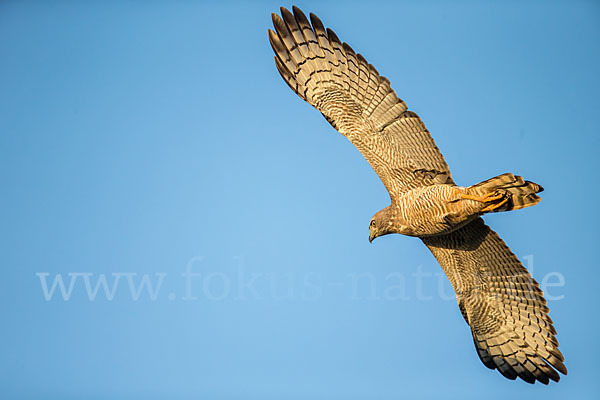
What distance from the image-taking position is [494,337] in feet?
31.0

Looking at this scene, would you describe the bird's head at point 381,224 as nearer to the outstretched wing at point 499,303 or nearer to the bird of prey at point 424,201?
the bird of prey at point 424,201

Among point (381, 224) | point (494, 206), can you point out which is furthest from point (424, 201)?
point (494, 206)

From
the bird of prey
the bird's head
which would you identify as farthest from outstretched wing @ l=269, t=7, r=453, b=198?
the bird's head

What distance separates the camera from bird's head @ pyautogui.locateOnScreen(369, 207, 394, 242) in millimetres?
8578

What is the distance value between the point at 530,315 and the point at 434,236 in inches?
71.7

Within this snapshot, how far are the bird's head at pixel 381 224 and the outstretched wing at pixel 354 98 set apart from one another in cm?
32

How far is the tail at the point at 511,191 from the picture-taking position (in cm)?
746

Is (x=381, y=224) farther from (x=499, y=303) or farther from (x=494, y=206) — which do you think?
(x=499, y=303)

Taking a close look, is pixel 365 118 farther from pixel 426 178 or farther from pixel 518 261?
pixel 518 261

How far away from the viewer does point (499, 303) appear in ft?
30.5

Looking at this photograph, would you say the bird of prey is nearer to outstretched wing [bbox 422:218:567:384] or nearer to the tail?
outstretched wing [bbox 422:218:567:384]

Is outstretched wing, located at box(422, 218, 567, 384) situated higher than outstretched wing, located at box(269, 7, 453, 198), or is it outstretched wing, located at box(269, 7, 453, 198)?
outstretched wing, located at box(269, 7, 453, 198)

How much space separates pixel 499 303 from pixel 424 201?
2298 millimetres

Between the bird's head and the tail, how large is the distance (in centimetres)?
142
